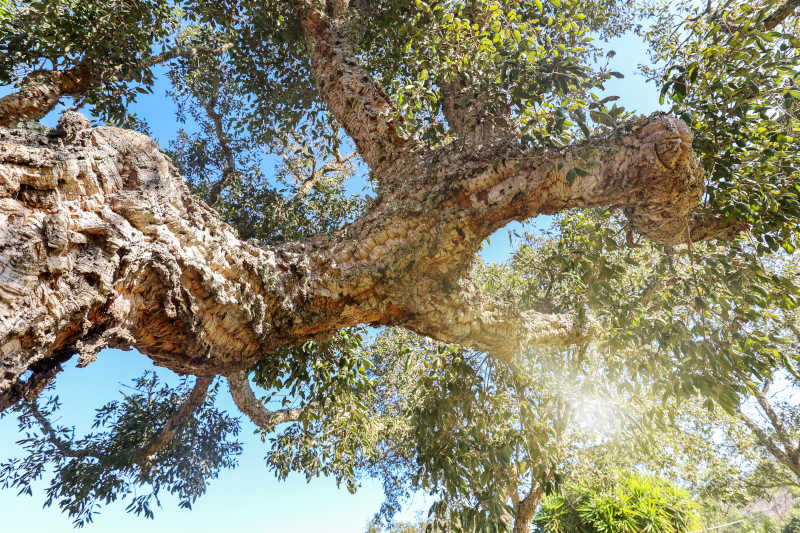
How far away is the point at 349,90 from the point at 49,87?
364cm

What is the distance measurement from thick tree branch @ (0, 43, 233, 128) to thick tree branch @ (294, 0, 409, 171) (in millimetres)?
2634

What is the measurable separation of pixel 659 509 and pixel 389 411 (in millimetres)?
6691

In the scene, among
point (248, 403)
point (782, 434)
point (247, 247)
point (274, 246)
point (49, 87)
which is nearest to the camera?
point (247, 247)

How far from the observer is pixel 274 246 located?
3338 mm

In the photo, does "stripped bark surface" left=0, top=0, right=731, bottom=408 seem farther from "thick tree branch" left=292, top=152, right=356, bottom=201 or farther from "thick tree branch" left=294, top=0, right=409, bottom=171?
"thick tree branch" left=292, top=152, right=356, bottom=201

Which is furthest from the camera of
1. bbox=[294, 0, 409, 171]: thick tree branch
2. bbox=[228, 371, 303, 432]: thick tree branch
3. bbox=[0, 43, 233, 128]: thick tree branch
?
bbox=[228, 371, 303, 432]: thick tree branch

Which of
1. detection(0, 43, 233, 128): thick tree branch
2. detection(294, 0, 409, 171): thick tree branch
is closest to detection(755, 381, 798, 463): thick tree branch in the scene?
detection(294, 0, 409, 171): thick tree branch

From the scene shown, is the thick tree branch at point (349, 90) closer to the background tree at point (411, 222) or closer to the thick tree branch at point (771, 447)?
the background tree at point (411, 222)

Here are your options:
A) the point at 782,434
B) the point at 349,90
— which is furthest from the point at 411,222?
the point at 782,434

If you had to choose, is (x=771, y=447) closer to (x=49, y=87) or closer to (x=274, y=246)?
(x=274, y=246)

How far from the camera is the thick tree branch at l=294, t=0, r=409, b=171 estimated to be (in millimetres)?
4113

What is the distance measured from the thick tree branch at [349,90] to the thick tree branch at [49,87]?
2.63 m

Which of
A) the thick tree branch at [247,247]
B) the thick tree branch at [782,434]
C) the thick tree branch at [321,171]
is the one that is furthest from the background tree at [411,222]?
the thick tree branch at [782,434]

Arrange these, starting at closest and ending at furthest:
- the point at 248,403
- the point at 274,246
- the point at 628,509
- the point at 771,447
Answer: the point at 274,246 → the point at 248,403 → the point at 628,509 → the point at 771,447
